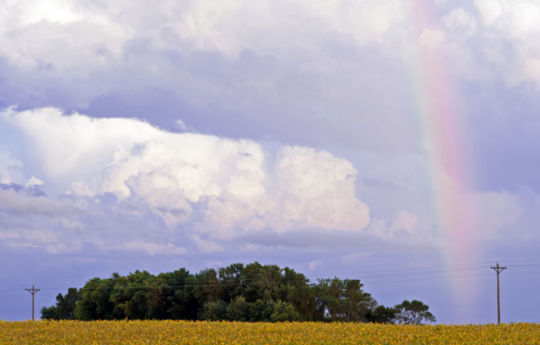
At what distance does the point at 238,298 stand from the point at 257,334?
2392 inches

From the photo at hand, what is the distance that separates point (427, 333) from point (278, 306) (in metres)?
57.3

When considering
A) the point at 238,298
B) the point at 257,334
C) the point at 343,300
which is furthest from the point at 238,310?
the point at 257,334

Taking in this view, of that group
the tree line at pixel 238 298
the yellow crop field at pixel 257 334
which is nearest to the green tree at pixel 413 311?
the tree line at pixel 238 298

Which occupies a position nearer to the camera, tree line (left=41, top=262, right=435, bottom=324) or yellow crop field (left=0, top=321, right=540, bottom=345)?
yellow crop field (left=0, top=321, right=540, bottom=345)

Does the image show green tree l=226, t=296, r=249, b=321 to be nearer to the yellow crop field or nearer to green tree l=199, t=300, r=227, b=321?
green tree l=199, t=300, r=227, b=321

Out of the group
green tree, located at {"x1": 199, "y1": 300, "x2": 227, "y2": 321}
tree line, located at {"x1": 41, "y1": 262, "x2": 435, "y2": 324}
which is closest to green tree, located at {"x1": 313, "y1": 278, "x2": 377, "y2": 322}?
tree line, located at {"x1": 41, "y1": 262, "x2": 435, "y2": 324}

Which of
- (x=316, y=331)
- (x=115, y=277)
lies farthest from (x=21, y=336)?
(x=115, y=277)

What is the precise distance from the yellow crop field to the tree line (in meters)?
51.6

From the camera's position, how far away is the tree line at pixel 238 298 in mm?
104562

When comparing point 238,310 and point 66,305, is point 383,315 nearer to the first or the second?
point 238,310

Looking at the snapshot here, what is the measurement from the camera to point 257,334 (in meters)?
44.3

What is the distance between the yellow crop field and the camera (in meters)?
40.0

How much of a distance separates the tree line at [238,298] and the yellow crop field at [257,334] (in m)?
51.6

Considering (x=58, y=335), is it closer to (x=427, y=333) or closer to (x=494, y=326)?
(x=427, y=333)
